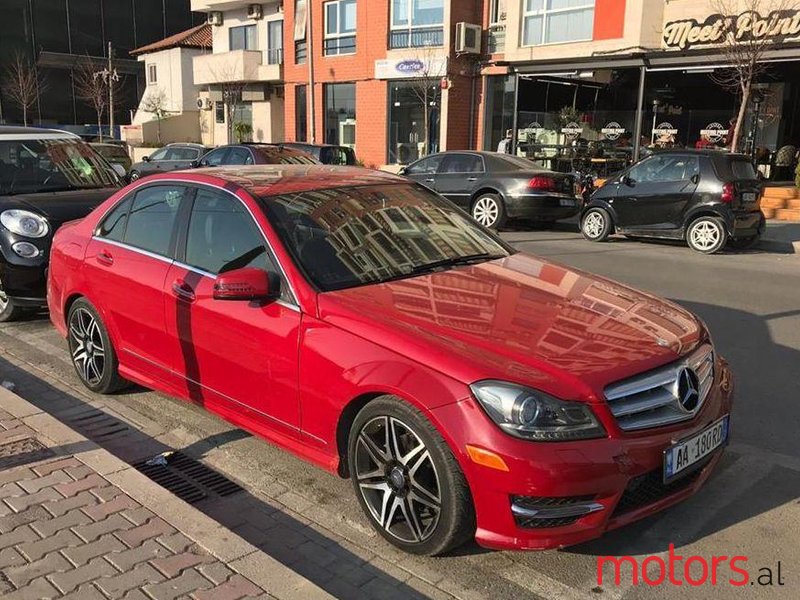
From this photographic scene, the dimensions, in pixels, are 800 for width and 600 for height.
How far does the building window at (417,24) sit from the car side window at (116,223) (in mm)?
22361

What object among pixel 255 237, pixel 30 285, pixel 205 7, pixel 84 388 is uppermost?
pixel 205 7

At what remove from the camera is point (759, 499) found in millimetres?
3750

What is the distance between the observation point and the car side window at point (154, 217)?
459 cm

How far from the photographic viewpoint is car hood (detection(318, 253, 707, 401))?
2979 millimetres

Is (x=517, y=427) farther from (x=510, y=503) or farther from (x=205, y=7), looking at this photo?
(x=205, y=7)

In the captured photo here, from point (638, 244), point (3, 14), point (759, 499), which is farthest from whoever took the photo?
point (3, 14)

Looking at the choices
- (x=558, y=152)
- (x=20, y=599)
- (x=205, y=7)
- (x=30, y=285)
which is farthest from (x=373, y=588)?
(x=205, y=7)

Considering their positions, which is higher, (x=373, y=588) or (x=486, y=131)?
(x=486, y=131)

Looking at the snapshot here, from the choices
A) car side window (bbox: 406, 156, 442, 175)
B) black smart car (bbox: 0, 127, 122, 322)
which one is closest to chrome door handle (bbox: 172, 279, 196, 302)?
black smart car (bbox: 0, 127, 122, 322)

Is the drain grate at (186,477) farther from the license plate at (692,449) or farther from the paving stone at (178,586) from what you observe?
the license plate at (692,449)

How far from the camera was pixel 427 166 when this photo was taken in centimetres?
1612

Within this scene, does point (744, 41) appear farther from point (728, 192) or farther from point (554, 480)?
point (554, 480)

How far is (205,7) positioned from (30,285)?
35.3 m

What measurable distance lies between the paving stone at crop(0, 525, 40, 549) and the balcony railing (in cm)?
2471
